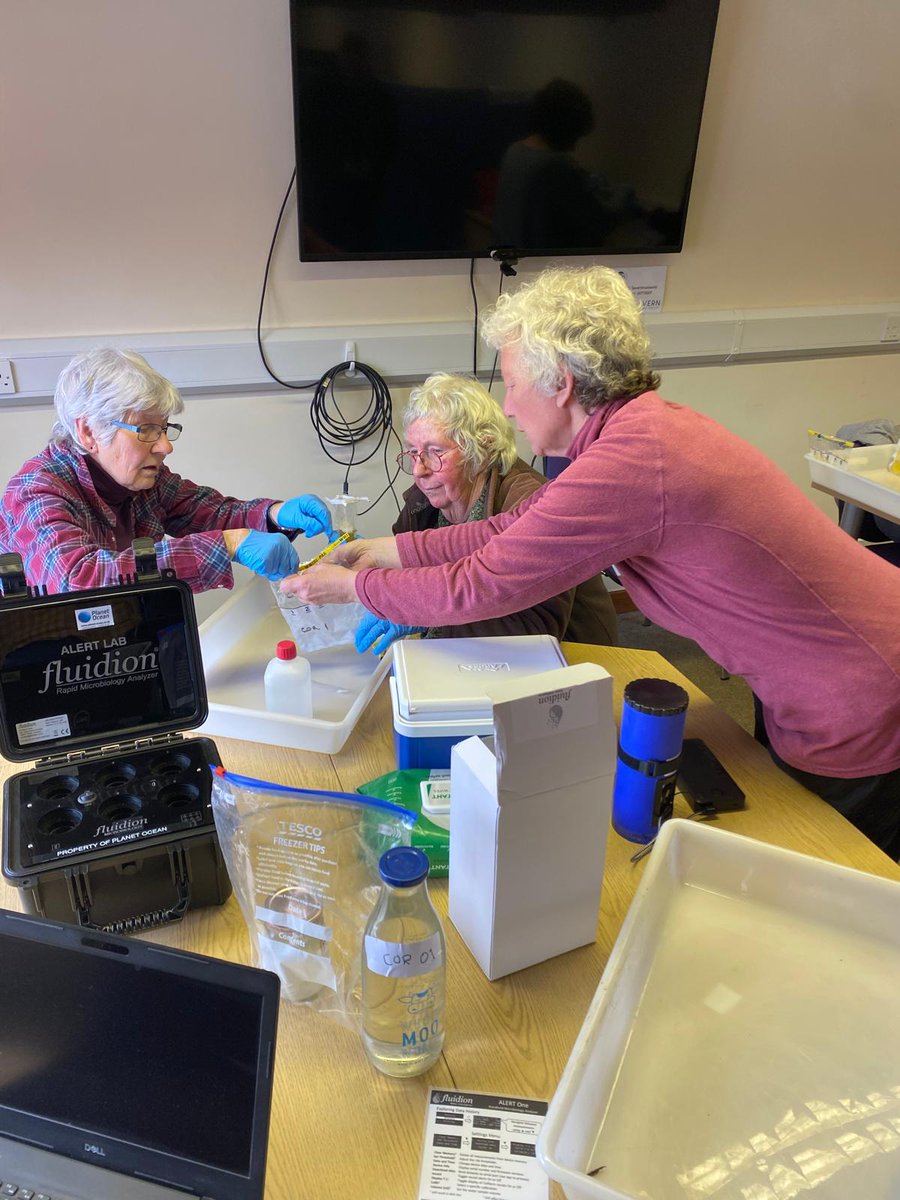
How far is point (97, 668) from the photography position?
1026mm

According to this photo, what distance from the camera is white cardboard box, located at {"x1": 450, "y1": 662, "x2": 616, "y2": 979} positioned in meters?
0.81

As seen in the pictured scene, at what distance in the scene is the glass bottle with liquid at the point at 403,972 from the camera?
29.9 inches

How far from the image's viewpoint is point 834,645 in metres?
1.28

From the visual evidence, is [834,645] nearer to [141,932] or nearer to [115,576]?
[141,932]

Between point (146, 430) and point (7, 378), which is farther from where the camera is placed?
point (7, 378)

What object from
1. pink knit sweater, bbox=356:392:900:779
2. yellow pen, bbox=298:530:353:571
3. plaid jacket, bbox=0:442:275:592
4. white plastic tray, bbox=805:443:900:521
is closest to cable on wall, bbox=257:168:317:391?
plaid jacket, bbox=0:442:275:592

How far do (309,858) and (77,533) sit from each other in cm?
102

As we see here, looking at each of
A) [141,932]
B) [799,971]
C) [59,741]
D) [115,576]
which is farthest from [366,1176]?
[115,576]

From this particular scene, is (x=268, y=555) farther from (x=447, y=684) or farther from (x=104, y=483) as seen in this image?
(x=447, y=684)

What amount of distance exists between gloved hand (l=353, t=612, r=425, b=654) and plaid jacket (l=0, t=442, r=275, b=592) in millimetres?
320

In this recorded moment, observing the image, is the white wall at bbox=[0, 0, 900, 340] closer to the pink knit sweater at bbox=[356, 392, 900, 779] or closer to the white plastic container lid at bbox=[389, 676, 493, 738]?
the pink knit sweater at bbox=[356, 392, 900, 779]

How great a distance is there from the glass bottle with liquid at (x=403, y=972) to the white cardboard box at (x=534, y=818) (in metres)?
0.10

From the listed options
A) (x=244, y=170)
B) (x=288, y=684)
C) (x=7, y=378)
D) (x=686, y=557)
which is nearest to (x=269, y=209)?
(x=244, y=170)

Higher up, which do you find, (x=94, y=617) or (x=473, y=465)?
(x=94, y=617)
